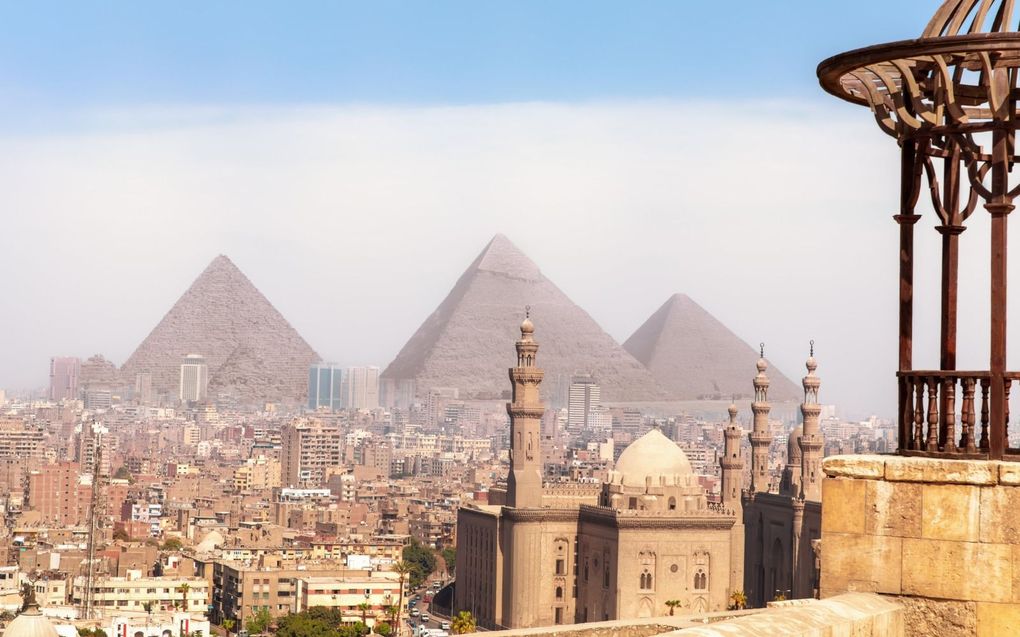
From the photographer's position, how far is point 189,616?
159 feet

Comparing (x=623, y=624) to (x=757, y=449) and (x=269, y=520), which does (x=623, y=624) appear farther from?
(x=269, y=520)

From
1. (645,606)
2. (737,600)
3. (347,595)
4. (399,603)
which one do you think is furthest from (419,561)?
(737,600)

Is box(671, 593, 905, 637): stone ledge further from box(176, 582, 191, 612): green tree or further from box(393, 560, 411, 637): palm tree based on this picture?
box(176, 582, 191, 612): green tree

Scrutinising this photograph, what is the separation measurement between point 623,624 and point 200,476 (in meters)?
117

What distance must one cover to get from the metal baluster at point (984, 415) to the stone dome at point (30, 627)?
1646cm

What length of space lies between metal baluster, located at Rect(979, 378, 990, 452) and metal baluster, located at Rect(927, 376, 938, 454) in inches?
4.8

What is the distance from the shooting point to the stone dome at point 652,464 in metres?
46.1

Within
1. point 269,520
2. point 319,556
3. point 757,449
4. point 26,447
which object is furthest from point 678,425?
point 757,449

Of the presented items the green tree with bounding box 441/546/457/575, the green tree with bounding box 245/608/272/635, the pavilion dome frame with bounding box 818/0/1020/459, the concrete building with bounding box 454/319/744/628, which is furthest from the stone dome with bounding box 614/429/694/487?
the pavilion dome frame with bounding box 818/0/1020/459

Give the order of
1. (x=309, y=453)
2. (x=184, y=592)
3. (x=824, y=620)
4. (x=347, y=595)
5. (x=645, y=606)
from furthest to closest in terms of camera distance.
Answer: (x=309, y=453) < (x=184, y=592) < (x=347, y=595) < (x=645, y=606) < (x=824, y=620)

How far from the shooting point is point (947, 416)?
4.93 meters

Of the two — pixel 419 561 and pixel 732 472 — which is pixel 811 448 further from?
pixel 419 561

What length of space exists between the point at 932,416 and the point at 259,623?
161 ft

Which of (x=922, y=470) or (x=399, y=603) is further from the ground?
(x=922, y=470)
